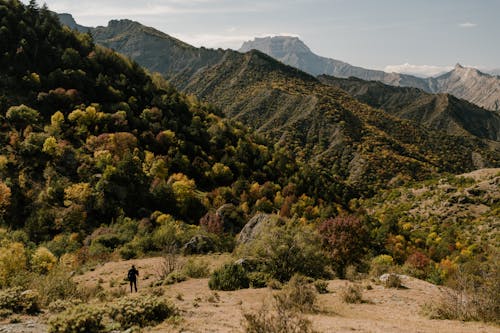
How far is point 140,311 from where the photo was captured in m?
15.2

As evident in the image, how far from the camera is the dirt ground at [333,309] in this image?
48.2 ft

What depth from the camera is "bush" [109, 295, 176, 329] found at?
1504 cm

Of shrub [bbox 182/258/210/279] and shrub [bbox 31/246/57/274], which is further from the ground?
shrub [bbox 182/258/210/279]

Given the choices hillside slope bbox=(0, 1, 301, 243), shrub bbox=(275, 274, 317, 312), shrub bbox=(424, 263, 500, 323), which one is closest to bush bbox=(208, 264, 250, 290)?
shrub bbox=(275, 274, 317, 312)

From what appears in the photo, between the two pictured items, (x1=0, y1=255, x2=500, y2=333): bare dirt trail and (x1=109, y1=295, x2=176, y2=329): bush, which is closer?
(x1=0, y1=255, x2=500, y2=333): bare dirt trail

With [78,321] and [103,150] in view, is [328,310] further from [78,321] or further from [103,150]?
[103,150]

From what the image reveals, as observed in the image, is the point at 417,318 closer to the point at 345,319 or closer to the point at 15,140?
the point at 345,319

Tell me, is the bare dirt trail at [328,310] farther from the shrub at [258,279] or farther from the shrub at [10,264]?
the shrub at [10,264]

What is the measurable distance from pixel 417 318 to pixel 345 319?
3.63 metres

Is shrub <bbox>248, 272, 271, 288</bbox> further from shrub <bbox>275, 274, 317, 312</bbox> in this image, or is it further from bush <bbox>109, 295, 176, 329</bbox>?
bush <bbox>109, 295, 176, 329</bbox>

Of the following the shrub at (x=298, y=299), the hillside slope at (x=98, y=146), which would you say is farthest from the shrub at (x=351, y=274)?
the hillside slope at (x=98, y=146)

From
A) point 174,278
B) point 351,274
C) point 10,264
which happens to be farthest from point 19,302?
point 351,274

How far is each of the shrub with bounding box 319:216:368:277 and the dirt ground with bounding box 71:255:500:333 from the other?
3134 mm

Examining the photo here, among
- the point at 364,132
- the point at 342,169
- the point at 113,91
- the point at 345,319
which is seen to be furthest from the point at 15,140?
the point at 364,132
